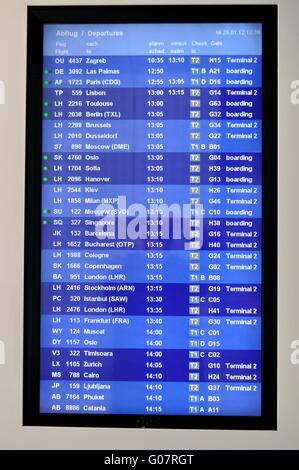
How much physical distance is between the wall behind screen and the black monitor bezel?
0.8 inches

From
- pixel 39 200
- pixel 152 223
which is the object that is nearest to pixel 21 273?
pixel 39 200

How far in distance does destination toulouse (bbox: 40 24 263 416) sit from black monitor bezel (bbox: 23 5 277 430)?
0.08ft

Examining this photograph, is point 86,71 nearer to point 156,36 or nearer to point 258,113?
point 156,36

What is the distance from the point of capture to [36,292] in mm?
1775

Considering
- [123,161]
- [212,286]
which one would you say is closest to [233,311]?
[212,286]

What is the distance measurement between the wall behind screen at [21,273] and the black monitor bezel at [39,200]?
0.02 m

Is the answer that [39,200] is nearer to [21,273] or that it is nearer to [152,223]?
[21,273]

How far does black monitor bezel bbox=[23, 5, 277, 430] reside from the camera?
1.74 metres

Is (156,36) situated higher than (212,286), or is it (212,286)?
(156,36)

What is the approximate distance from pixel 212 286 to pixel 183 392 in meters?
0.32

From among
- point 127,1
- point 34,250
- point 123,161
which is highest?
point 127,1

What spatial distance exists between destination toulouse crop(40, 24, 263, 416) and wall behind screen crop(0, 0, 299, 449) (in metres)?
0.07

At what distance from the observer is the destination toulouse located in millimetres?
1760

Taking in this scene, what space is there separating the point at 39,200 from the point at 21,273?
222mm
